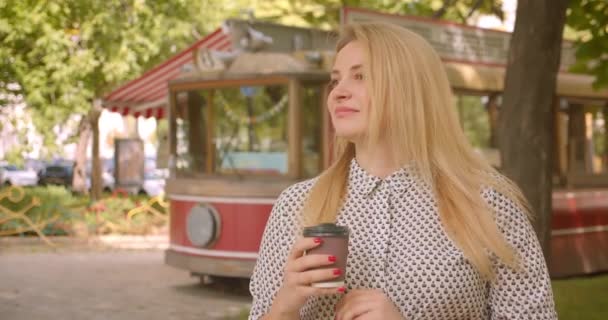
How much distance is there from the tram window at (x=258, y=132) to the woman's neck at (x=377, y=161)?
28.5ft

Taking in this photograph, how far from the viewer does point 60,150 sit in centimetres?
1550

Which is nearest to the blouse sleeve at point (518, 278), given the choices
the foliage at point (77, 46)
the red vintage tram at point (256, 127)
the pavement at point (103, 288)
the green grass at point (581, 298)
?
the green grass at point (581, 298)

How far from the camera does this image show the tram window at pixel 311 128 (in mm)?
11219

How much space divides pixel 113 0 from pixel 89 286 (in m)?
5.10

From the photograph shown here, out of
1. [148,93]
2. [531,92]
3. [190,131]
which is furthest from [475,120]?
[148,93]

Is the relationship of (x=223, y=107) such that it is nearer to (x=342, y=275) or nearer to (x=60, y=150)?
(x=60, y=150)

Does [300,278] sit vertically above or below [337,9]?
below

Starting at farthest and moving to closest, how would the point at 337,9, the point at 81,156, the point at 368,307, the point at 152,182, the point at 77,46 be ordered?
1. the point at 152,182
2. the point at 81,156
3. the point at 77,46
4. the point at 337,9
5. the point at 368,307

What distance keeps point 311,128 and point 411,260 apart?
8.90 m

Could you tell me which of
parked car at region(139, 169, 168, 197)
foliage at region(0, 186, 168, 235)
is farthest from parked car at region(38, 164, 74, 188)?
foliage at region(0, 186, 168, 235)

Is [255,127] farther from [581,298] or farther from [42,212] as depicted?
[42,212]

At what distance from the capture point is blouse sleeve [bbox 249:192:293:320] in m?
2.46

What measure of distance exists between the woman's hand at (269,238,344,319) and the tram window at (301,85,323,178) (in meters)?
8.94

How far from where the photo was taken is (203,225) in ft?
37.1
